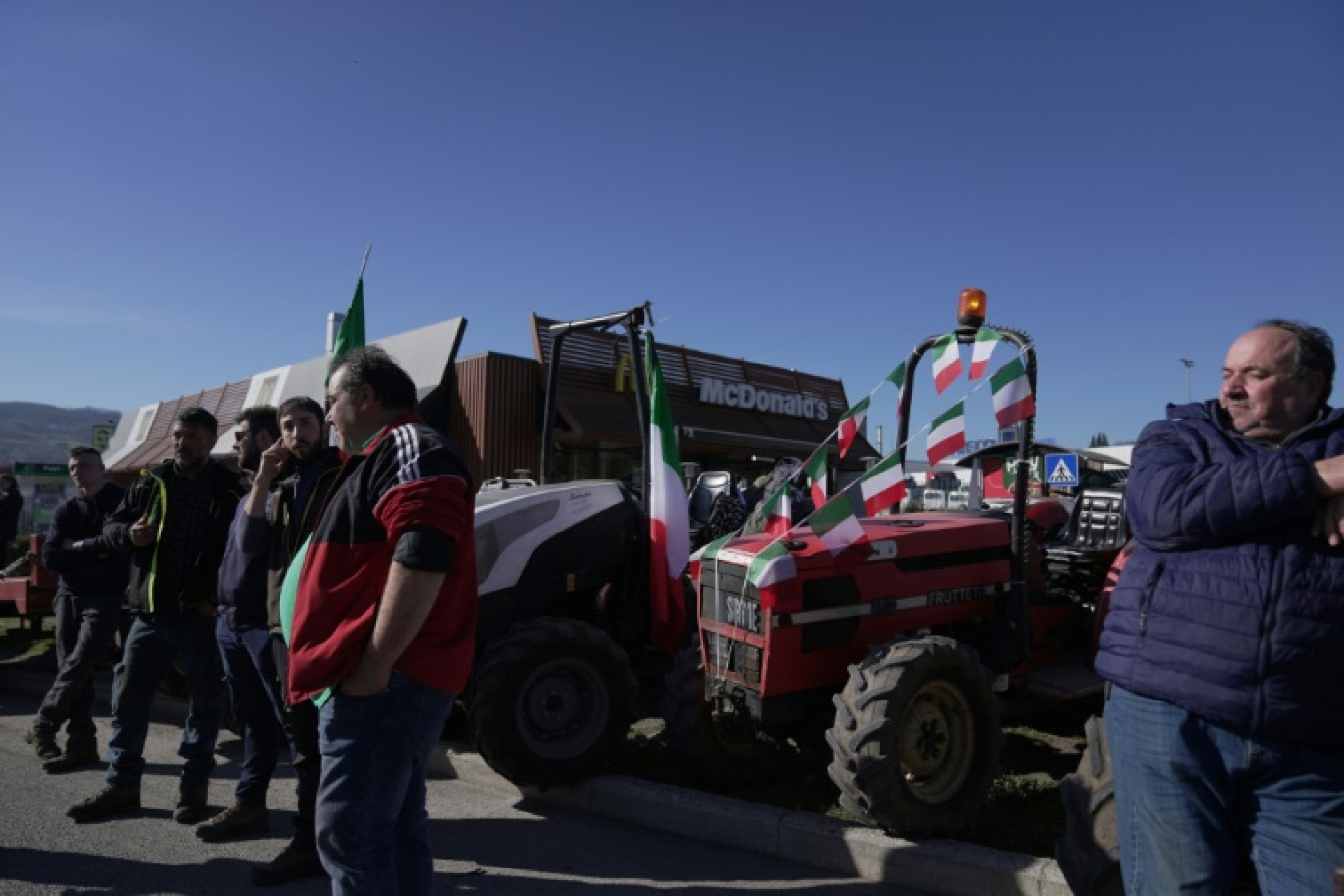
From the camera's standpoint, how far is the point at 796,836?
159 inches

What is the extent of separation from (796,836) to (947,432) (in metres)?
1.94

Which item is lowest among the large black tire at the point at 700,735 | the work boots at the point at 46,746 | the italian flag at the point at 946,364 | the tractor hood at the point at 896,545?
the work boots at the point at 46,746

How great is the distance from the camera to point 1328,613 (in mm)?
1883

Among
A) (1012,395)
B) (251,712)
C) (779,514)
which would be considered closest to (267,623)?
(251,712)

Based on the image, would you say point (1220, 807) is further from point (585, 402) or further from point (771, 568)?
point (585, 402)

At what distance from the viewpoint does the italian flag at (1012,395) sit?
423 cm

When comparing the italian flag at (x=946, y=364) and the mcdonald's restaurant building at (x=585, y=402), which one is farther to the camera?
the mcdonald's restaurant building at (x=585, y=402)

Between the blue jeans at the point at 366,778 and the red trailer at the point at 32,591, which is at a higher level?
the blue jeans at the point at 366,778

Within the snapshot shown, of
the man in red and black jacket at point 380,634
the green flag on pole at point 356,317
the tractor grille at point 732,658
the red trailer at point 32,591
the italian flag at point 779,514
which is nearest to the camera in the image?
the man in red and black jacket at point 380,634

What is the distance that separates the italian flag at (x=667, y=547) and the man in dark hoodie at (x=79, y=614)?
3040 mm

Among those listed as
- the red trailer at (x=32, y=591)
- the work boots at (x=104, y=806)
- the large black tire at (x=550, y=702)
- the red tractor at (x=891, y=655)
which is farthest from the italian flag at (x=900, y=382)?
the red trailer at (x=32, y=591)

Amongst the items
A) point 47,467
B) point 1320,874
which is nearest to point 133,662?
point 1320,874

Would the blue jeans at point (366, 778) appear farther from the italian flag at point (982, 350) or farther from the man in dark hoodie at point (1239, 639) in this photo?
the italian flag at point (982, 350)

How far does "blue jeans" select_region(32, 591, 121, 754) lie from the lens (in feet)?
17.9
